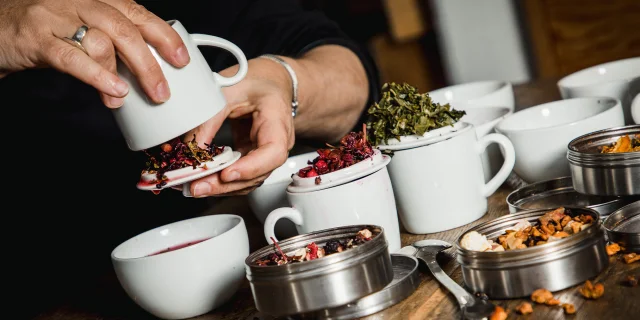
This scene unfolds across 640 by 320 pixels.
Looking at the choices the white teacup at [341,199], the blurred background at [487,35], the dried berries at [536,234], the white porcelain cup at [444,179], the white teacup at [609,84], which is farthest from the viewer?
the blurred background at [487,35]

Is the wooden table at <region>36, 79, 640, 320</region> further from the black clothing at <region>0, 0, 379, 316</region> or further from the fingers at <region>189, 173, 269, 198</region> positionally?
the black clothing at <region>0, 0, 379, 316</region>

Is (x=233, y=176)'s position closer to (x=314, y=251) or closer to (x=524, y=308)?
(x=314, y=251)

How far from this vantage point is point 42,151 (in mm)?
2312

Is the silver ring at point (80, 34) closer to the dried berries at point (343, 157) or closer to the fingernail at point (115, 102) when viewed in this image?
the fingernail at point (115, 102)

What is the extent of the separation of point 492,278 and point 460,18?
4084 mm

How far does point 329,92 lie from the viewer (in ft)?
7.18

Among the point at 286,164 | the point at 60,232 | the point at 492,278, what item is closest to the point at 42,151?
the point at 60,232

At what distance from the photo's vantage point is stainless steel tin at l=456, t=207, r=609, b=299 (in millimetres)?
1029

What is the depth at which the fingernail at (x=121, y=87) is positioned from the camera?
1226mm

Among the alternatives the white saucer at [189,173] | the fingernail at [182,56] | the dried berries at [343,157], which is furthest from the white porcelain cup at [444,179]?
the fingernail at [182,56]

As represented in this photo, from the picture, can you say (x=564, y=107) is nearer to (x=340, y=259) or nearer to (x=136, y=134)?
(x=340, y=259)

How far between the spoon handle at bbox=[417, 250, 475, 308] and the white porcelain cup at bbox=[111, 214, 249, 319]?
13.0 inches

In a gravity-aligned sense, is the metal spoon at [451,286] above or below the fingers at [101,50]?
below

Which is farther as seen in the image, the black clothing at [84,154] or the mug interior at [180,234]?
the black clothing at [84,154]
